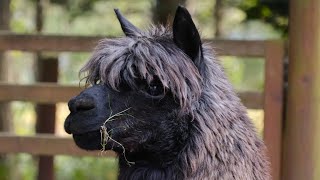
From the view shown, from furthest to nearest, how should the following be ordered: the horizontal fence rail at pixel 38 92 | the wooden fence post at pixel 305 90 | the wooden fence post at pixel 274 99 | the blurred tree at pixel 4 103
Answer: the blurred tree at pixel 4 103, the horizontal fence rail at pixel 38 92, the wooden fence post at pixel 274 99, the wooden fence post at pixel 305 90

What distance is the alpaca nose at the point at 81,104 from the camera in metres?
3.01

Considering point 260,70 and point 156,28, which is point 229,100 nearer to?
point 156,28

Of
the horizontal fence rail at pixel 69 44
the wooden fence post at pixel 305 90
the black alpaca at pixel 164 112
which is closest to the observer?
the black alpaca at pixel 164 112

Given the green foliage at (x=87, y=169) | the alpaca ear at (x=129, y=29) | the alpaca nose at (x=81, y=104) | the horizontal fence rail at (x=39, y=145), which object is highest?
the alpaca ear at (x=129, y=29)

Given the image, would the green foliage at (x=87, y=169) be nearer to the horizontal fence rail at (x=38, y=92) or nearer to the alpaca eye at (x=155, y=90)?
the horizontal fence rail at (x=38, y=92)

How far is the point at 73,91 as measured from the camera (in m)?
5.46

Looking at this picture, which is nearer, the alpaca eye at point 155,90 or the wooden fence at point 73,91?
the alpaca eye at point 155,90

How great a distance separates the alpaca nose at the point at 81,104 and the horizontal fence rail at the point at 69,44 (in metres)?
2.26

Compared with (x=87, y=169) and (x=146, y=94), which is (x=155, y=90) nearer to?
(x=146, y=94)

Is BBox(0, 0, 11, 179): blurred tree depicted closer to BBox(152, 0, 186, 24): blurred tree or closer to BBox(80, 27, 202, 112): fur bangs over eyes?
BBox(152, 0, 186, 24): blurred tree

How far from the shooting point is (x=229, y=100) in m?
3.27

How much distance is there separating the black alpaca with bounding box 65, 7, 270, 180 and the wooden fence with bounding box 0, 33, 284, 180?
1832mm

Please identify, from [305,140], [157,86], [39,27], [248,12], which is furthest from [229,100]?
[39,27]

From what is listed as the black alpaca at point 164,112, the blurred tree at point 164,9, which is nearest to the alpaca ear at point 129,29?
the black alpaca at point 164,112
